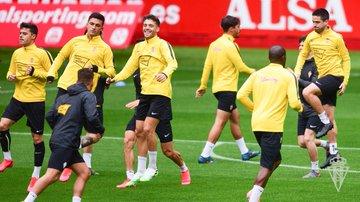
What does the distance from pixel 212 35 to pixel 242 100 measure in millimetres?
25540

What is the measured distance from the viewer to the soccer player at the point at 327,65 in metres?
21.8

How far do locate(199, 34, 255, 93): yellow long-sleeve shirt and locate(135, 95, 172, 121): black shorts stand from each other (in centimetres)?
260

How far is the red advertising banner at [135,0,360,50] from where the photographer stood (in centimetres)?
4150

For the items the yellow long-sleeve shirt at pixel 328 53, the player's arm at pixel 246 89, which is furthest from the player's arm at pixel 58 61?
the yellow long-sleeve shirt at pixel 328 53

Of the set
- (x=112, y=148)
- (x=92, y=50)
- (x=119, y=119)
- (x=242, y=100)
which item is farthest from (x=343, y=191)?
(x=119, y=119)

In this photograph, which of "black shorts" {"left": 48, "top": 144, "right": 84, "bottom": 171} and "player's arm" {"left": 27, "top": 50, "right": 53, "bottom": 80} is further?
"player's arm" {"left": 27, "top": 50, "right": 53, "bottom": 80}

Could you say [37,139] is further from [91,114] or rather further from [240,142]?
[240,142]

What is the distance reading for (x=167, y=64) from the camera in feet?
66.3

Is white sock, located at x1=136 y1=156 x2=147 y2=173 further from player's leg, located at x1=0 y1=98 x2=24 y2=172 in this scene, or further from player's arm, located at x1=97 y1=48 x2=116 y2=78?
player's leg, located at x1=0 y1=98 x2=24 y2=172

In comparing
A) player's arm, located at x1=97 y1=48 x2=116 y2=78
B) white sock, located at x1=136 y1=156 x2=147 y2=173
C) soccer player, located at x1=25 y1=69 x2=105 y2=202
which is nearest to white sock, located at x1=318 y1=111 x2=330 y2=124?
white sock, located at x1=136 y1=156 x2=147 y2=173

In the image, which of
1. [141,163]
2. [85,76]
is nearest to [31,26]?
[141,163]

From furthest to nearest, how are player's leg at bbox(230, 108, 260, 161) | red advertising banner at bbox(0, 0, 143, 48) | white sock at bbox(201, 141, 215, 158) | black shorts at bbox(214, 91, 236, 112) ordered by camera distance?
red advertising banner at bbox(0, 0, 143, 48)
player's leg at bbox(230, 108, 260, 161)
black shorts at bbox(214, 91, 236, 112)
white sock at bbox(201, 141, 215, 158)

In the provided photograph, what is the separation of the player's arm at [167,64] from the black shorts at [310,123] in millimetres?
2952

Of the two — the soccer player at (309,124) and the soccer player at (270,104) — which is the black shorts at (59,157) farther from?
the soccer player at (309,124)
